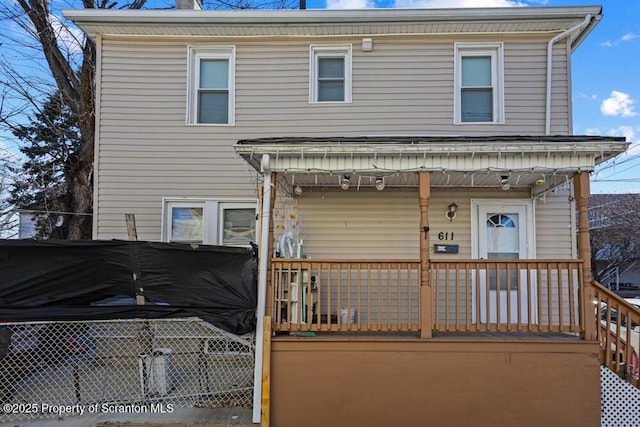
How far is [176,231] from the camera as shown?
6.99 m

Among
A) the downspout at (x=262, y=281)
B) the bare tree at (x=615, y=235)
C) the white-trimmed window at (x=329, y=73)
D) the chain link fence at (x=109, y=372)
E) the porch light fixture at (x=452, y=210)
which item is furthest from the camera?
the bare tree at (x=615, y=235)

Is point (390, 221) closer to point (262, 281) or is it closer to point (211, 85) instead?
point (262, 281)

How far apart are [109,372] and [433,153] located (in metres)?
5.28

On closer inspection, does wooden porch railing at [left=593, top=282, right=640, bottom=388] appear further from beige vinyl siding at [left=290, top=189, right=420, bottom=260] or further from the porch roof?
beige vinyl siding at [left=290, top=189, right=420, bottom=260]

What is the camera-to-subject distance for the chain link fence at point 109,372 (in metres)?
4.77

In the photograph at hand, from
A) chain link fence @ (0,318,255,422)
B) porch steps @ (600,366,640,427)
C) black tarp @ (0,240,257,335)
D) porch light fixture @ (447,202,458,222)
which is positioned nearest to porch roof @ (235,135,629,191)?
black tarp @ (0,240,257,335)

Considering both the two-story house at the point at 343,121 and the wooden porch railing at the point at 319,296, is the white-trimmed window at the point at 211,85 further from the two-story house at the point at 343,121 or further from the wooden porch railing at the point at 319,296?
the wooden porch railing at the point at 319,296

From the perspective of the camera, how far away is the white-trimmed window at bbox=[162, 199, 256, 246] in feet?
22.7

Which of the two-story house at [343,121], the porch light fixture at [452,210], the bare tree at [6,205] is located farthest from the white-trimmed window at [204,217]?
the bare tree at [6,205]

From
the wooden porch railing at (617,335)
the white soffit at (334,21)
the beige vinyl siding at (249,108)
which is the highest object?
the white soffit at (334,21)

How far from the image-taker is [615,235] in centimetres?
2283

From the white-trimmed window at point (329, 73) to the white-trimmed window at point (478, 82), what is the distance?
1841 mm

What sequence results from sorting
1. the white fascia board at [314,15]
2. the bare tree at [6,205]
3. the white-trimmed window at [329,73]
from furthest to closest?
the bare tree at [6,205], the white-trimmed window at [329,73], the white fascia board at [314,15]

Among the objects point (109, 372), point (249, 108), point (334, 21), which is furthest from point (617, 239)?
point (109, 372)
